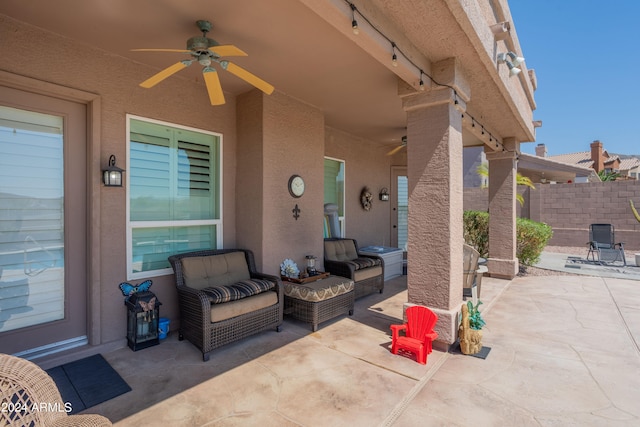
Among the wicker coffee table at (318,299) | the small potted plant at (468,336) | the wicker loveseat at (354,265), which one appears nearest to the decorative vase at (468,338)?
the small potted plant at (468,336)

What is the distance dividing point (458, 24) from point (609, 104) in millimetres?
30807

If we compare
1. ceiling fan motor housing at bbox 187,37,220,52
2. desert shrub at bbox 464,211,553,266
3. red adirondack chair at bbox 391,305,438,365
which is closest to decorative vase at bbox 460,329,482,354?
red adirondack chair at bbox 391,305,438,365

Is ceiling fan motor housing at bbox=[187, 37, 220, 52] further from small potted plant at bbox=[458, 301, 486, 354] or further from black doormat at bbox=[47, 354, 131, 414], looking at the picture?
small potted plant at bbox=[458, 301, 486, 354]

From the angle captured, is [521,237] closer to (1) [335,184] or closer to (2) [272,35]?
(1) [335,184]

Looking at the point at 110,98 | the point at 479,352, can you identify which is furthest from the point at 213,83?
the point at 479,352

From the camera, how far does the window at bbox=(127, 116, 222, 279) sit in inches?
145

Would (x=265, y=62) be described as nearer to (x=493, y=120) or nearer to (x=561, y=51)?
(x=493, y=120)

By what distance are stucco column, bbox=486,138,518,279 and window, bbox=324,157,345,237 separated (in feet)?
10.7

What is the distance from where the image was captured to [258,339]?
143 inches

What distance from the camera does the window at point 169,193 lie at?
3.68 m

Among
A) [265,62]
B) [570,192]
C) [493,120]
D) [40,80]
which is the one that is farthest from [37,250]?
[570,192]

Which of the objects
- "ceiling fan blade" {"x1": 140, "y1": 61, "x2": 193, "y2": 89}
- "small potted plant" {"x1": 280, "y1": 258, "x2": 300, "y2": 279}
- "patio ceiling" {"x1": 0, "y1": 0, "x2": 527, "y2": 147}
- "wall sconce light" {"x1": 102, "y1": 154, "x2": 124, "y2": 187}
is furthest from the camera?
"small potted plant" {"x1": 280, "y1": 258, "x2": 300, "y2": 279}

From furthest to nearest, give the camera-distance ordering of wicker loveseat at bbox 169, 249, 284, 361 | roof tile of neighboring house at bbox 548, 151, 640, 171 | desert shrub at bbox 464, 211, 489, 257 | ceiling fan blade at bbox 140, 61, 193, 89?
roof tile of neighboring house at bbox 548, 151, 640, 171
desert shrub at bbox 464, 211, 489, 257
wicker loveseat at bbox 169, 249, 284, 361
ceiling fan blade at bbox 140, 61, 193, 89

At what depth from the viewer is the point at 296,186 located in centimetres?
479
